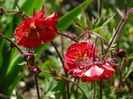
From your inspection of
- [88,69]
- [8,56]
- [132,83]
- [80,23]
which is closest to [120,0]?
[132,83]

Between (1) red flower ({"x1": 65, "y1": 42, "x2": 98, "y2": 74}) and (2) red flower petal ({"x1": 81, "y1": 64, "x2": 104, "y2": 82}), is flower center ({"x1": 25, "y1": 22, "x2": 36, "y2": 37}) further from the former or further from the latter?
(2) red flower petal ({"x1": 81, "y1": 64, "x2": 104, "y2": 82})

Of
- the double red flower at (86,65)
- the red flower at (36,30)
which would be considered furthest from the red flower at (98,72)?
the red flower at (36,30)

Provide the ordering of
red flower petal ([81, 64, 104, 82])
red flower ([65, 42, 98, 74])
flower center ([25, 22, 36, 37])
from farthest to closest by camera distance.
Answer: flower center ([25, 22, 36, 37]) < red flower ([65, 42, 98, 74]) < red flower petal ([81, 64, 104, 82])

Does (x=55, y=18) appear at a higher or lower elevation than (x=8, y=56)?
higher

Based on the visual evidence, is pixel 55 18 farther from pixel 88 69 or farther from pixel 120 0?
pixel 120 0

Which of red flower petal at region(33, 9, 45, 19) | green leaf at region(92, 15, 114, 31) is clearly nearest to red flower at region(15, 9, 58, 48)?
red flower petal at region(33, 9, 45, 19)

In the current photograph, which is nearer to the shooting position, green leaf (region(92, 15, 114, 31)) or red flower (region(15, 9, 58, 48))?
red flower (region(15, 9, 58, 48))
